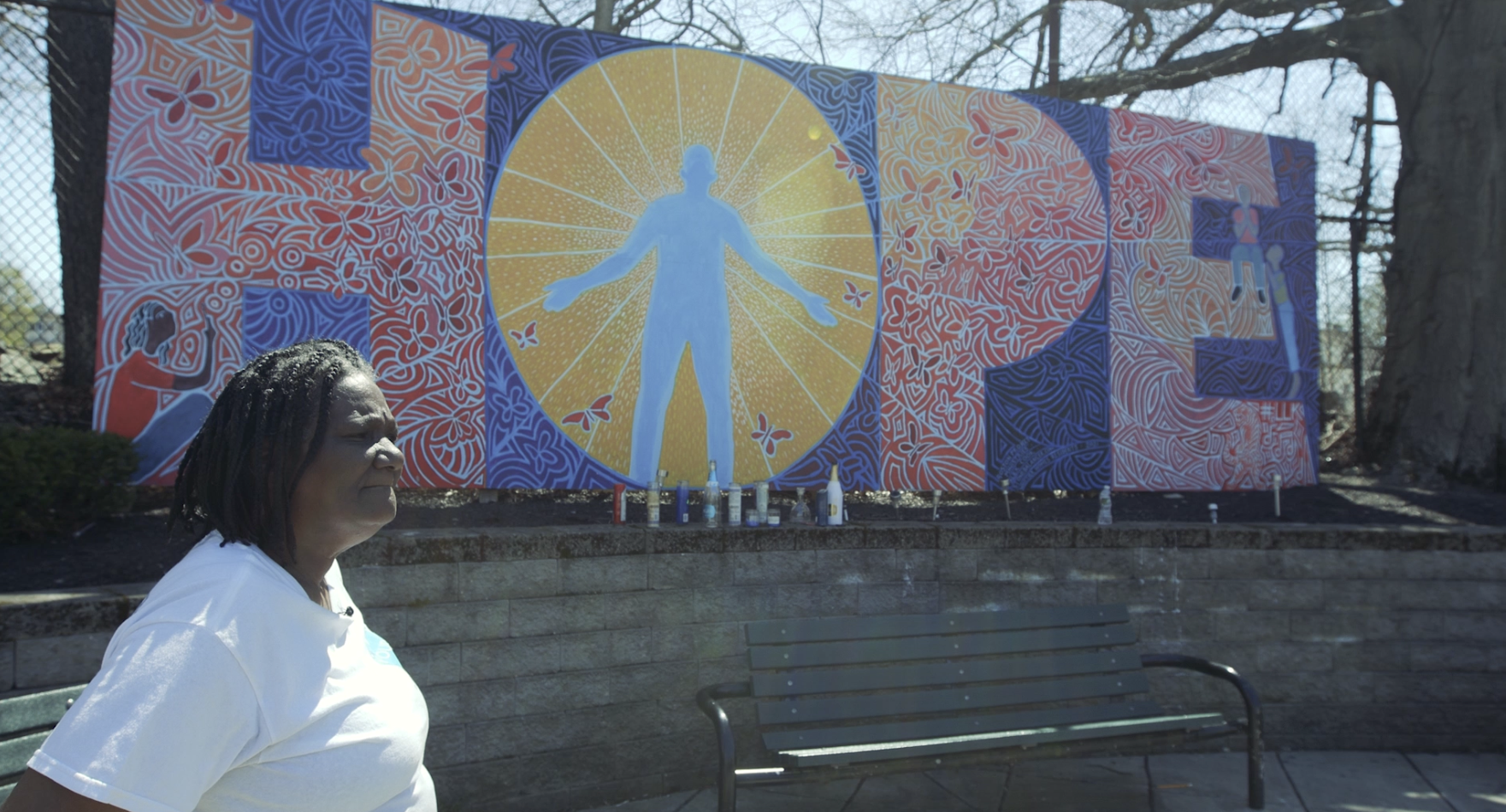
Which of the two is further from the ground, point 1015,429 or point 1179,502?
point 1015,429

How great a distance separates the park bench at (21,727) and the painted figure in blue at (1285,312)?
681cm

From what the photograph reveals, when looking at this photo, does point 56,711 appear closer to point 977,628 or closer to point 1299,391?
point 977,628

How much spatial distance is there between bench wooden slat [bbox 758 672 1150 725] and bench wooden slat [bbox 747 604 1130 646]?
0.79 ft

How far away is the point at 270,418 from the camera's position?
1.58 metres

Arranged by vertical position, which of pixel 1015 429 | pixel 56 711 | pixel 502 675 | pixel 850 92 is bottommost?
pixel 502 675

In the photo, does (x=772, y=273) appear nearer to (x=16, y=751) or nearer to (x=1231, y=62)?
(x=16, y=751)

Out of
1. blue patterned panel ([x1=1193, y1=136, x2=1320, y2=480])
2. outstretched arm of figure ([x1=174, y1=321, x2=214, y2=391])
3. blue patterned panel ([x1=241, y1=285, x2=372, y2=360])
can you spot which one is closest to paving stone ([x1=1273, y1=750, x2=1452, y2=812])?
blue patterned panel ([x1=1193, y1=136, x2=1320, y2=480])

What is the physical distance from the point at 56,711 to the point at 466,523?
2375 millimetres

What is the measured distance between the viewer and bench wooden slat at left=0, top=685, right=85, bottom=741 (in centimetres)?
209

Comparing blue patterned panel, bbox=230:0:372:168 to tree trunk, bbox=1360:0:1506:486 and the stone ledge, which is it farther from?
tree trunk, bbox=1360:0:1506:486

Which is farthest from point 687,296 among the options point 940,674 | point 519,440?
point 940,674

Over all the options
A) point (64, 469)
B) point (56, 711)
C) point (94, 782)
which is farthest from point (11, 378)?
point (94, 782)

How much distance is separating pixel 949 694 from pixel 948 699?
23 mm

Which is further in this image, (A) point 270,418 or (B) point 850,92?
(B) point 850,92
